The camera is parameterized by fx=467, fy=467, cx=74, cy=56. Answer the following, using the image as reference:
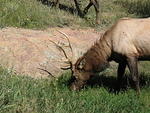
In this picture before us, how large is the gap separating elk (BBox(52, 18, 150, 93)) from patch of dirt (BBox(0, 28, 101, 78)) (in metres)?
0.66

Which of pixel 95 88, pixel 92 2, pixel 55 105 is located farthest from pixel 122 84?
pixel 92 2

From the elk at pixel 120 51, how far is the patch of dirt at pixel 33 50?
0.66m

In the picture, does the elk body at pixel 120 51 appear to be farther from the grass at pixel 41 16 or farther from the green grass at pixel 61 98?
the grass at pixel 41 16

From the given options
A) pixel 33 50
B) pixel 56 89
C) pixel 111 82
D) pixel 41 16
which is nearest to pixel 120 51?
pixel 111 82

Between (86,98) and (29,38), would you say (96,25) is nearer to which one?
(29,38)

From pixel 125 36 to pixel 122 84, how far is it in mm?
1192

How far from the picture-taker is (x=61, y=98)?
666 centimetres

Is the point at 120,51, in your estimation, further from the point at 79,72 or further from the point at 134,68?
the point at 79,72

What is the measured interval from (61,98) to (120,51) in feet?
6.01

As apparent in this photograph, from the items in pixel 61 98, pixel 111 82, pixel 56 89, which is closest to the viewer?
pixel 61 98

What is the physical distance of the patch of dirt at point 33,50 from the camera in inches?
343

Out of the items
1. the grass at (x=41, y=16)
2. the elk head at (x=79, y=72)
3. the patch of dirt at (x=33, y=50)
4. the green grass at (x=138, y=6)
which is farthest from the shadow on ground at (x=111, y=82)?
the green grass at (x=138, y=6)

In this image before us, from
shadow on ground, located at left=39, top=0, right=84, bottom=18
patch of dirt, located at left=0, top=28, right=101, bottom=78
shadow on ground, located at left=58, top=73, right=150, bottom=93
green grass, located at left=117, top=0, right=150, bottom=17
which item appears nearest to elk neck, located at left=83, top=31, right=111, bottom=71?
shadow on ground, located at left=58, top=73, right=150, bottom=93

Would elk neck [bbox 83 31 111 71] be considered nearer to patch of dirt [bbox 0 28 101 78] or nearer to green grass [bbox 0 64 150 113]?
green grass [bbox 0 64 150 113]
